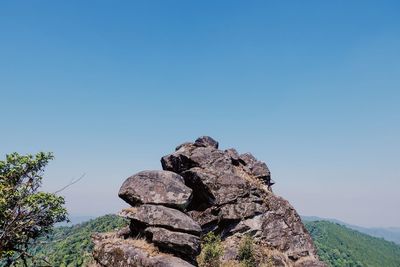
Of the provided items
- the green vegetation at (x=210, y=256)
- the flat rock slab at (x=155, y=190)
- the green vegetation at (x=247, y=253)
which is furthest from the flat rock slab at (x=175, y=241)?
the green vegetation at (x=247, y=253)

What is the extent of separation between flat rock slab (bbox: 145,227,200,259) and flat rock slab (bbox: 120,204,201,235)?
39 centimetres

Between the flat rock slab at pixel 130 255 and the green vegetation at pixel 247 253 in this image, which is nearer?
the flat rock slab at pixel 130 255

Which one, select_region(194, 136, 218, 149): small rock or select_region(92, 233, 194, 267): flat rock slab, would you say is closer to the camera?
select_region(92, 233, 194, 267): flat rock slab

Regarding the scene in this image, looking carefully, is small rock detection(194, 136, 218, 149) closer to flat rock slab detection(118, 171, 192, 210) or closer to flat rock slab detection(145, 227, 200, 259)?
flat rock slab detection(118, 171, 192, 210)

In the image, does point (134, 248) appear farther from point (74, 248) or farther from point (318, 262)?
point (74, 248)

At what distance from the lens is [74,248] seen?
13425 cm

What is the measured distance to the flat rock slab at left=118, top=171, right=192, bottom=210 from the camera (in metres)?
20.5

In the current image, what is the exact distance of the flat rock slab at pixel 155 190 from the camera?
20469 millimetres

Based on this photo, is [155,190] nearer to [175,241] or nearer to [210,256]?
[175,241]

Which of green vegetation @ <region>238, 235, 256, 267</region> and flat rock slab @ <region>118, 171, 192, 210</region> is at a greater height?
flat rock slab @ <region>118, 171, 192, 210</region>

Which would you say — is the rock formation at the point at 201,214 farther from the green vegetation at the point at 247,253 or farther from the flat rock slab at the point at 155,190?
the green vegetation at the point at 247,253

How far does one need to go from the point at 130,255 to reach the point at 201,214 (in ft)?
29.6

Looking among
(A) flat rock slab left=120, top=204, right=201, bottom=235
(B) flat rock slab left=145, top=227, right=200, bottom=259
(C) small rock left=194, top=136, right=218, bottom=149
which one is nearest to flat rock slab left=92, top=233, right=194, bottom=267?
(B) flat rock slab left=145, top=227, right=200, bottom=259

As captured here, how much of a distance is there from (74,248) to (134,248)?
424ft
